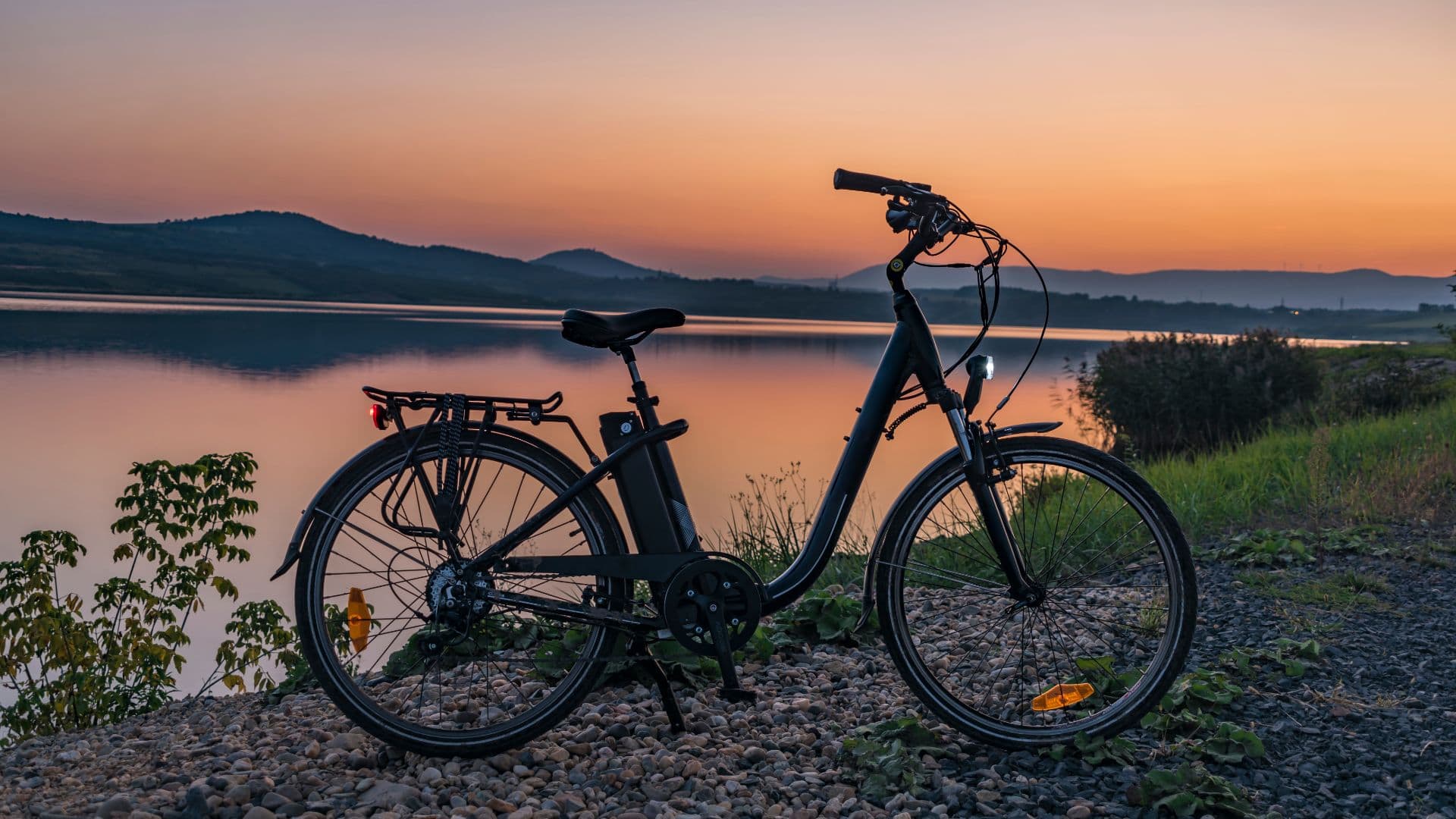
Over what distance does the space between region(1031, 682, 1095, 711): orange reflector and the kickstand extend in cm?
120

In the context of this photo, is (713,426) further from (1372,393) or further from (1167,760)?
(1167,760)

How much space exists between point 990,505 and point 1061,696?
0.78 meters

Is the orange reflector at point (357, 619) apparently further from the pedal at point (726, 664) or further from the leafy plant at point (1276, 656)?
the leafy plant at point (1276, 656)

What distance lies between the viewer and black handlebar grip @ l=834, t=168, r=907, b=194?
2.97m

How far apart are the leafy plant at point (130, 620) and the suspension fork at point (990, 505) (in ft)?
11.6

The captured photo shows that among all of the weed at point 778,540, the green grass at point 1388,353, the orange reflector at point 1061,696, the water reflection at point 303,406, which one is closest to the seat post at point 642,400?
the water reflection at point 303,406

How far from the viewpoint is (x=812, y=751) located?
10.2 feet

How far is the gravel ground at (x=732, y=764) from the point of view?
2689 mm

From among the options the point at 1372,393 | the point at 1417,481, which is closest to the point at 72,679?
the point at 1417,481

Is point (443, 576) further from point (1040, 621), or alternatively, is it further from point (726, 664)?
point (1040, 621)

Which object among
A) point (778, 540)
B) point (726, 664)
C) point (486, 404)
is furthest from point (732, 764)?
point (778, 540)

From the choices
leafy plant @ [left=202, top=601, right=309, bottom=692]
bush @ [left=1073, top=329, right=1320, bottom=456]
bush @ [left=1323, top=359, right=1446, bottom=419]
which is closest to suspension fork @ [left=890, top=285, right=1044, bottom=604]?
leafy plant @ [left=202, top=601, right=309, bottom=692]

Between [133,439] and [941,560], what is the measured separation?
1438 cm

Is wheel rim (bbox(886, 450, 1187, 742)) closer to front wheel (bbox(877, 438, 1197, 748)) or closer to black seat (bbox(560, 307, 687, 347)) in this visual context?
front wheel (bbox(877, 438, 1197, 748))
